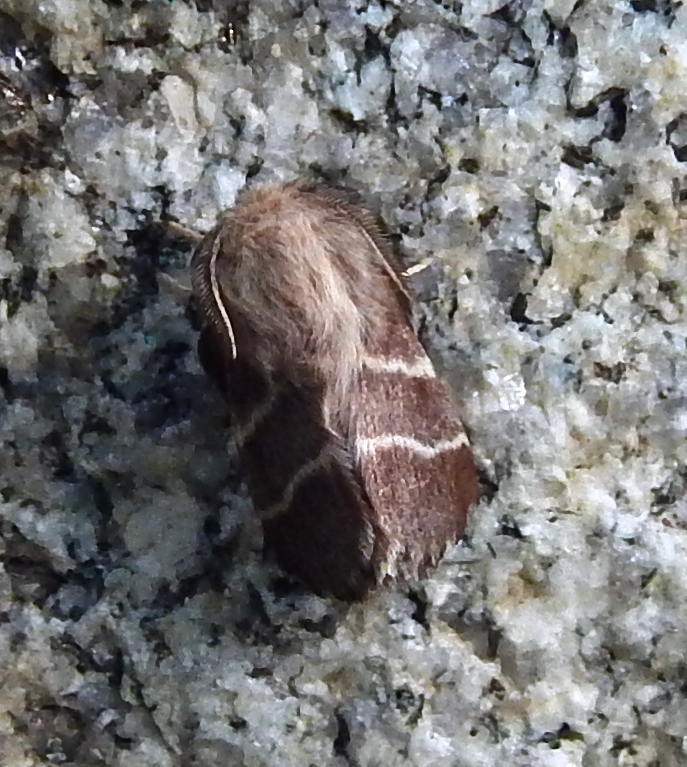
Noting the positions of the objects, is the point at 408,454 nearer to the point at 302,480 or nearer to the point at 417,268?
the point at 302,480

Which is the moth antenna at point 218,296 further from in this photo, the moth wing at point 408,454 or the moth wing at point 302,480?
the moth wing at point 408,454

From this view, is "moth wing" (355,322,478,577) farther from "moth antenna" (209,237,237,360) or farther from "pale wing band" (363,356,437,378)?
"moth antenna" (209,237,237,360)

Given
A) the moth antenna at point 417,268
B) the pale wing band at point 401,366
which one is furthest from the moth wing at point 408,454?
the moth antenna at point 417,268

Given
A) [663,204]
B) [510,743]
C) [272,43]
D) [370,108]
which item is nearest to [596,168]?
[663,204]

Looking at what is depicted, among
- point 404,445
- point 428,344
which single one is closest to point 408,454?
point 404,445

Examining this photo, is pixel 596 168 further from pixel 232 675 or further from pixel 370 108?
pixel 232 675

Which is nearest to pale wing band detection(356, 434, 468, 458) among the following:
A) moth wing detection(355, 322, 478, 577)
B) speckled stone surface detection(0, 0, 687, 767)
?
moth wing detection(355, 322, 478, 577)

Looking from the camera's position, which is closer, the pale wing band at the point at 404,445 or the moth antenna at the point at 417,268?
the pale wing band at the point at 404,445
